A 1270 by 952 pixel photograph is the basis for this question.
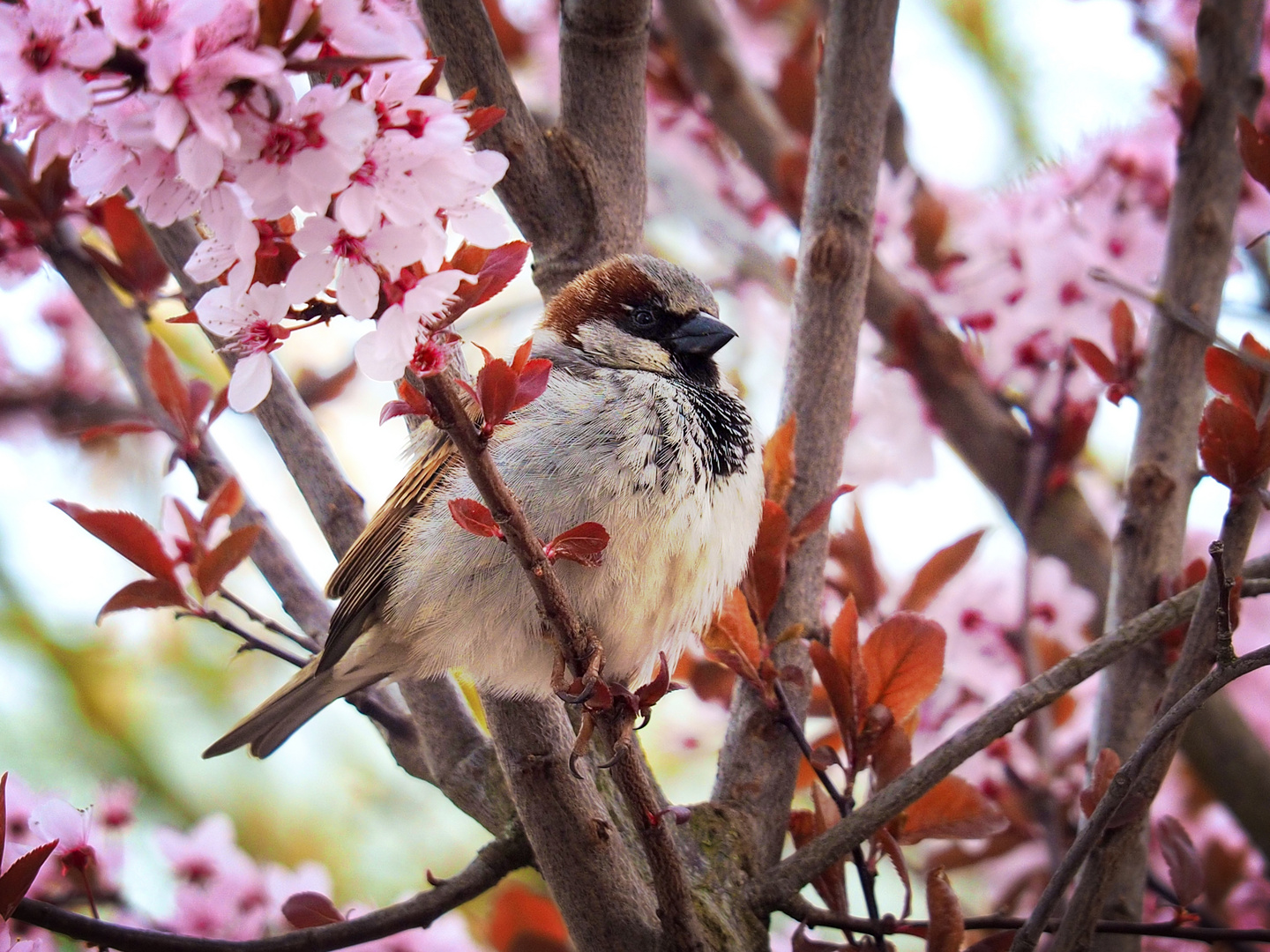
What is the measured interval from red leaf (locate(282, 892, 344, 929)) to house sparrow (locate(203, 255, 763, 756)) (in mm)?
300

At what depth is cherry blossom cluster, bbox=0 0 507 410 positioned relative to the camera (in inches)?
30.3

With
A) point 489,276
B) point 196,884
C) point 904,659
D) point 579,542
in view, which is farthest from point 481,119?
point 196,884

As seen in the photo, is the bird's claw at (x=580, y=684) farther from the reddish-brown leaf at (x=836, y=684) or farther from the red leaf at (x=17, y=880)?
the red leaf at (x=17, y=880)

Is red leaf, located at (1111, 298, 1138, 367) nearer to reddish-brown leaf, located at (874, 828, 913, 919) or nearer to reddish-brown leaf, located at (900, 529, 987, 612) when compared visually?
reddish-brown leaf, located at (900, 529, 987, 612)

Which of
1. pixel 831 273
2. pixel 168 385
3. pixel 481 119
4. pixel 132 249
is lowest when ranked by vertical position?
pixel 481 119

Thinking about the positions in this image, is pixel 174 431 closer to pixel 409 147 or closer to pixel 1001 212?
pixel 409 147

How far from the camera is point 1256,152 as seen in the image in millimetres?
1382

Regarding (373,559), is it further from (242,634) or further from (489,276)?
(489,276)

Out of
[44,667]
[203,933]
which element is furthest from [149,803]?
[203,933]

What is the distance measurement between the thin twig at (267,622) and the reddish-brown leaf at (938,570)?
3.09 ft

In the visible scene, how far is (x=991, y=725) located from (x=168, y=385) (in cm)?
126

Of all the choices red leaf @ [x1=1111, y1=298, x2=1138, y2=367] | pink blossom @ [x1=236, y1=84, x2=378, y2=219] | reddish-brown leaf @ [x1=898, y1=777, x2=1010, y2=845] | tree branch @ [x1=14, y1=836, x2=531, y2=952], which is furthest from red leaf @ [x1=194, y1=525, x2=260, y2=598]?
red leaf @ [x1=1111, y1=298, x2=1138, y2=367]

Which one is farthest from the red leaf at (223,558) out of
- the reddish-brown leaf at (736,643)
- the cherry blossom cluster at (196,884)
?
the reddish-brown leaf at (736,643)

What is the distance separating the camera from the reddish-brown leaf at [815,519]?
155 cm
